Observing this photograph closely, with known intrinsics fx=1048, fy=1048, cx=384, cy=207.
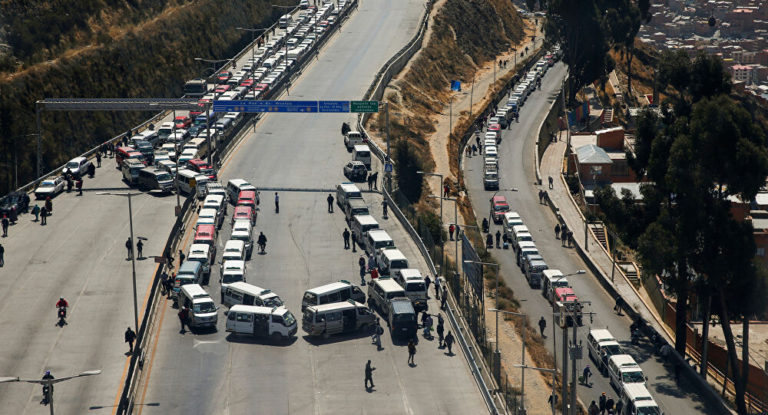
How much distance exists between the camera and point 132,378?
51094 mm

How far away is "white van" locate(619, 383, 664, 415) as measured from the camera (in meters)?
58.2

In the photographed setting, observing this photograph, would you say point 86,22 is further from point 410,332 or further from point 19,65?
point 410,332

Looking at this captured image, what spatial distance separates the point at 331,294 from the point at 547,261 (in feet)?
103

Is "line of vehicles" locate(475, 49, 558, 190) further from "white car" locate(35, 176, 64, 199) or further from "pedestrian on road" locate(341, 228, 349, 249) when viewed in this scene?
"white car" locate(35, 176, 64, 199)

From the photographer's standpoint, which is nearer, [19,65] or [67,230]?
[67,230]

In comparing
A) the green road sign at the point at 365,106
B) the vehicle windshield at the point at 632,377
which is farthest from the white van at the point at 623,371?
the green road sign at the point at 365,106

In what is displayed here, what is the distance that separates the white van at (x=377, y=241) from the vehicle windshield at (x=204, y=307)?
13840 millimetres

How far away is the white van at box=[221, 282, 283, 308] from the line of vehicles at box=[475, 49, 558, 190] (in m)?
48.1

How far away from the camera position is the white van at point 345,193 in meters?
79.1

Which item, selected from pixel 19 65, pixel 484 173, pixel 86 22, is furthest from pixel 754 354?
pixel 86 22

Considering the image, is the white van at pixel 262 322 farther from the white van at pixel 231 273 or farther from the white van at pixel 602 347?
the white van at pixel 602 347

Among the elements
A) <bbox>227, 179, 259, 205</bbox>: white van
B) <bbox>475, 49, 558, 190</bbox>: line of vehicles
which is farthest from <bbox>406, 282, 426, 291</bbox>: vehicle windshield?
<bbox>475, 49, 558, 190</bbox>: line of vehicles

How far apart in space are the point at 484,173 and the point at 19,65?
4800 cm

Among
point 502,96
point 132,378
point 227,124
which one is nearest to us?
point 132,378
